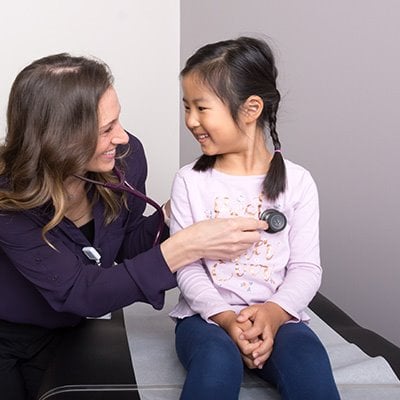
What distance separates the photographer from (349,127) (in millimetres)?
2695

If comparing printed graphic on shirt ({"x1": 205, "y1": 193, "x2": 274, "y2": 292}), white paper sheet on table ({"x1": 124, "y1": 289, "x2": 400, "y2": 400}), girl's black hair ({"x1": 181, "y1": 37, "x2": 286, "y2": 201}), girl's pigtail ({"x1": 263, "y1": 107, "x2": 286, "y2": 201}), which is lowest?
white paper sheet on table ({"x1": 124, "y1": 289, "x2": 400, "y2": 400})

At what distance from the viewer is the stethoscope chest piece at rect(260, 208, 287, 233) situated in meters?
1.63

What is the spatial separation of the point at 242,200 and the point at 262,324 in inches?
12.5

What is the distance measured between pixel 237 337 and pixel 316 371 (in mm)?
190

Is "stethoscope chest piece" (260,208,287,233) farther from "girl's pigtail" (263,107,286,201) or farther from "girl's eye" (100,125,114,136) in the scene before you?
"girl's eye" (100,125,114,136)

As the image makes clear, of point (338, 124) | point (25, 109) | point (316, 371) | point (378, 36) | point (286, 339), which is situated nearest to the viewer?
point (316, 371)

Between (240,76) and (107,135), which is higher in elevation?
(240,76)

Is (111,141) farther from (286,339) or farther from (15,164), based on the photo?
(286,339)

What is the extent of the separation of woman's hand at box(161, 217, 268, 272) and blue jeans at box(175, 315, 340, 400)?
6.1 inches

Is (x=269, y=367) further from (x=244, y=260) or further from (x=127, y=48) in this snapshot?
(x=127, y=48)

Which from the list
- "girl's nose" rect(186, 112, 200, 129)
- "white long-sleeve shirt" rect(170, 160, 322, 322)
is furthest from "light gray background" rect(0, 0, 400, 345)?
"girl's nose" rect(186, 112, 200, 129)

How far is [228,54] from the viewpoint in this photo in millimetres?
1702

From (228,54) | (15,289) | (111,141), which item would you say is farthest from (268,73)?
(15,289)

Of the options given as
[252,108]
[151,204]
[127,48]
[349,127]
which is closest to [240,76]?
[252,108]
